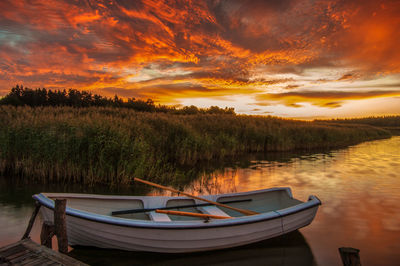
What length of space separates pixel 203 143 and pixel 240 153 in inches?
173

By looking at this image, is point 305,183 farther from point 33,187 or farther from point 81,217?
point 33,187

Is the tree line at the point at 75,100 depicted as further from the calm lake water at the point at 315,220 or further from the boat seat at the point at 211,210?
the boat seat at the point at 211,210

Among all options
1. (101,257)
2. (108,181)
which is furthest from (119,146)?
(101,257)

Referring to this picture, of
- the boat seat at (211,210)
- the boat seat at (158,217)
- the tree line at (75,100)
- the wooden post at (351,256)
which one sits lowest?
the boat seat at (211,210)

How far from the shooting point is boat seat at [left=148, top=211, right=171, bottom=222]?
5285mm

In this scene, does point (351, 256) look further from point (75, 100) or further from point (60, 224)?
point (75, 100)

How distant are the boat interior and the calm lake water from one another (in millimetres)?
806

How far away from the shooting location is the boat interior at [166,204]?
215 inches

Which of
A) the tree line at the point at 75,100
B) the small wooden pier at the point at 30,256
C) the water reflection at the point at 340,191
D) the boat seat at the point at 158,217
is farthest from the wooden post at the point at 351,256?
the tree line at the point at 75,100

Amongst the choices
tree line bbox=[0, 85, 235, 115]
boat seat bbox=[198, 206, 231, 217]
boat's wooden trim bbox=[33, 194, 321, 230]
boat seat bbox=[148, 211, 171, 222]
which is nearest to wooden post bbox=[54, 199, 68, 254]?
boat's wooden trim bbox=[33, 194, 321, 230]

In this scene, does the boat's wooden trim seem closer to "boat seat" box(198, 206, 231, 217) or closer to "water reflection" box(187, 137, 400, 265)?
"boat seat" box(198, 206, 231, 217)

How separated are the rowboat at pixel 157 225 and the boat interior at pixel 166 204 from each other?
18mm

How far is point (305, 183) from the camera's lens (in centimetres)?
1135

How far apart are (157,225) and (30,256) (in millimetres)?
1773
